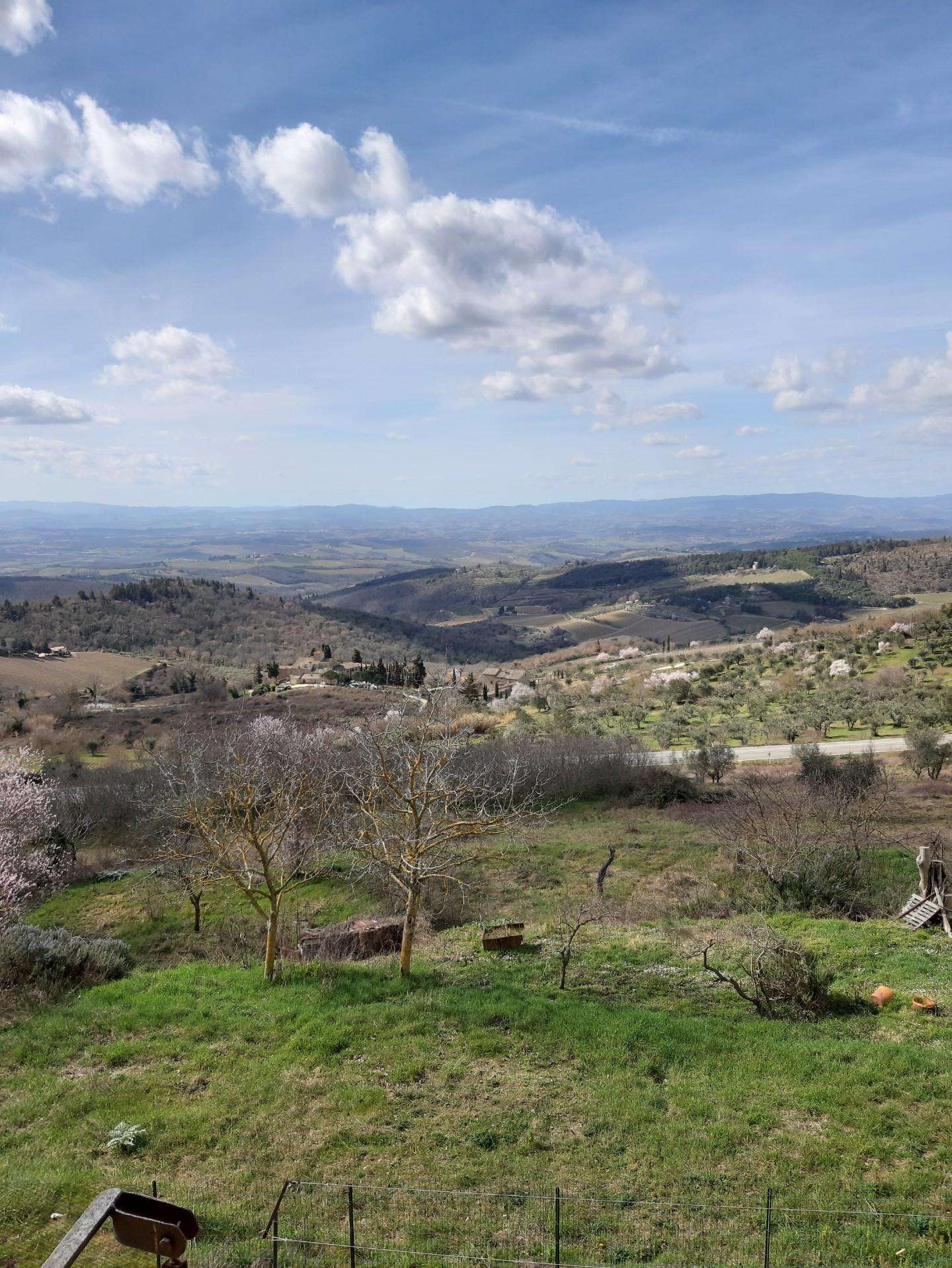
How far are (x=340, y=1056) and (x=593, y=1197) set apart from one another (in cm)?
470

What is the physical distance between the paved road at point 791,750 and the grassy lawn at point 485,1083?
23849 millimetres

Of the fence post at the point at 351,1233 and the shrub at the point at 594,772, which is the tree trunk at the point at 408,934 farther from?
the shrub at the point at 594,772

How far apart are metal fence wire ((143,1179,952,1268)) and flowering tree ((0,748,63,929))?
1207cm

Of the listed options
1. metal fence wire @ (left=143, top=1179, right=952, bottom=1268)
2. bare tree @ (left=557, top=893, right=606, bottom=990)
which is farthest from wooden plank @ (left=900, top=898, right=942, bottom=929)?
metal fence wire @ (left=143, top=1179, right=952, bottom=1268)

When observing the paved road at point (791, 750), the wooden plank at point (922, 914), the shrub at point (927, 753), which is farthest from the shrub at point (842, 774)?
the wooden plank at point (922, 914)

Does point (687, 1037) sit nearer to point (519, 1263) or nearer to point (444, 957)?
point (519, 1263)

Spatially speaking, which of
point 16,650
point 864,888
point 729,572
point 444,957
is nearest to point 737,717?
point 864,888

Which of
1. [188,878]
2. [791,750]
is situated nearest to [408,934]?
[188,878]

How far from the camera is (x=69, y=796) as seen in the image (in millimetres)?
31484

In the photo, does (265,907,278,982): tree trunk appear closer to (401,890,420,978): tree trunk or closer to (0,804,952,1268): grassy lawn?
(0,804,952,1268): grassy lawn

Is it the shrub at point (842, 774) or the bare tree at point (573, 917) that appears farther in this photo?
the shrub at point (842, 774)

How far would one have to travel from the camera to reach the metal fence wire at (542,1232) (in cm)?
669

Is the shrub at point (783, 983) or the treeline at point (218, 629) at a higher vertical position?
the shrub at point (783, 983)

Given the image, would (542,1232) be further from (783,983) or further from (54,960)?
(54,960)
